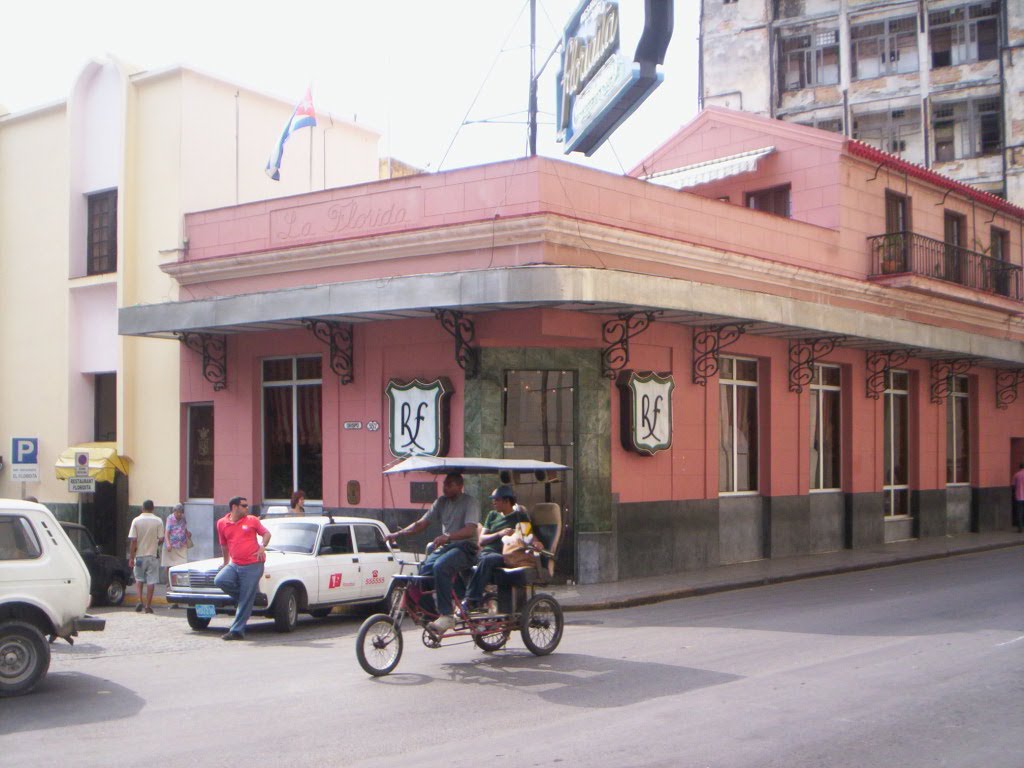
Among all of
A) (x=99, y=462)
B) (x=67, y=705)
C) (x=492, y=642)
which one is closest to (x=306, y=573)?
(x=492, y=642)

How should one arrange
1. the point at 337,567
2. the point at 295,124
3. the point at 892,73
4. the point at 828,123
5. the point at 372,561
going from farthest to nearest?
the point at 828,123 → the point at 892,73 → the point at 295,124 → the point at 372,561 → the point at 337,567

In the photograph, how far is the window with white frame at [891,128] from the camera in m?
44.4

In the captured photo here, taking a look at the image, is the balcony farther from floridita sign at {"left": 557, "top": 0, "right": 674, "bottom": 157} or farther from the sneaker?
the sneaker

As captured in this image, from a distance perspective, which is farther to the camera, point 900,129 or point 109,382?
point 900,129

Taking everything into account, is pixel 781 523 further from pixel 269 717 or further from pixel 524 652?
pixel 269 717

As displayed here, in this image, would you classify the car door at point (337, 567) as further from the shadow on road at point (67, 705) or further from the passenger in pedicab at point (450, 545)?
the shadow on road at point (67, 705)

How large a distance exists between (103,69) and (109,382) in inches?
250

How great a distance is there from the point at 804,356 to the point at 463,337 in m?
8.26

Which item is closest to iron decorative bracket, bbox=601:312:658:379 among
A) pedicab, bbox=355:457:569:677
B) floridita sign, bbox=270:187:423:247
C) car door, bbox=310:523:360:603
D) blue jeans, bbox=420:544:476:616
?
floridita sign, bbox=270:187:423:247

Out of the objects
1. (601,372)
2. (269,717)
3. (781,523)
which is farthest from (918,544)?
(269,717)

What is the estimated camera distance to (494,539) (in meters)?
11.2

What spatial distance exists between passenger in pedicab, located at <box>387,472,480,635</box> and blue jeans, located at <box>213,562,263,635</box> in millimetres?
2879

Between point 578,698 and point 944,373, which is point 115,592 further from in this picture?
point 944,373

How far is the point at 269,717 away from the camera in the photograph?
8.71m
